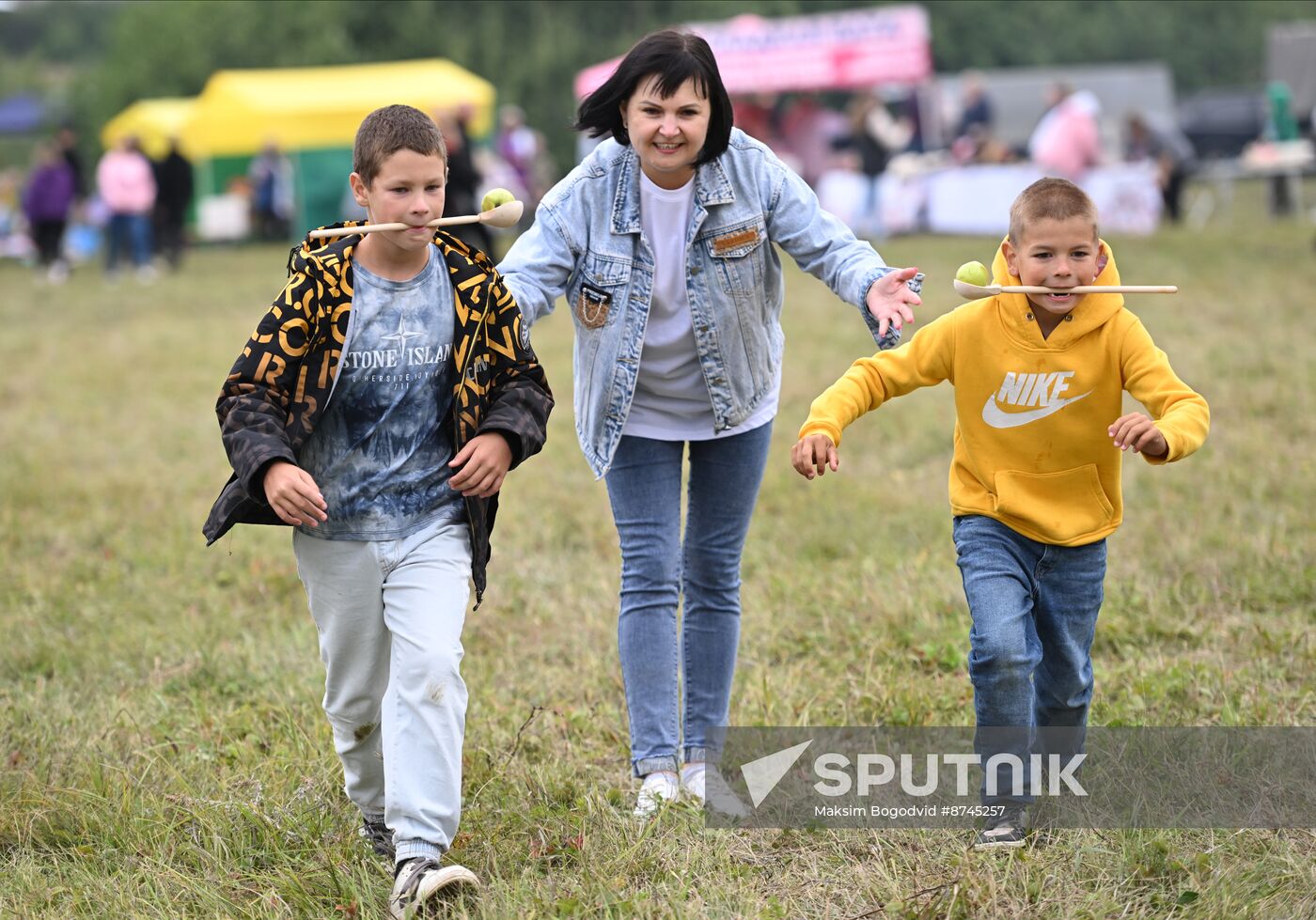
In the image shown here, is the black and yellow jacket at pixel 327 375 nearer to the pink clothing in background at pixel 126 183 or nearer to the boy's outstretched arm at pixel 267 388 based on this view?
the boy's outstretched arm at pixel 267 388

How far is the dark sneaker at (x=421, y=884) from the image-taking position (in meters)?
3.19

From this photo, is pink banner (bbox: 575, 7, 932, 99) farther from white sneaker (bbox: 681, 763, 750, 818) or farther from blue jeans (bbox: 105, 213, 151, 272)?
white sneaker (bbox: 681, 763, 750, 818)

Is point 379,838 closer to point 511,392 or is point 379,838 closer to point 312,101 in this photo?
point 511,392

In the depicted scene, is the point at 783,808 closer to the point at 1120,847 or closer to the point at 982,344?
the point at 1120,847

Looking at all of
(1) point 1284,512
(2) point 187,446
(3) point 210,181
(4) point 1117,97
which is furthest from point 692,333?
(4) point 1117,97

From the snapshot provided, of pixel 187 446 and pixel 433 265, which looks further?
pixel 187 446

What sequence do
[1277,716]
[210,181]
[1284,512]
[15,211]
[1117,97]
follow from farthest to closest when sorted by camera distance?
[1117,97] → [15,211] → [210,181] → [1284,512] → [1277,716]

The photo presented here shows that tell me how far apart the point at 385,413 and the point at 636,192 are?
3.04 feet

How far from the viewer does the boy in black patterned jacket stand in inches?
127

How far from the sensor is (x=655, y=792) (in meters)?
3.84

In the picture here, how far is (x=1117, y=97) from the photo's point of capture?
35969 mm

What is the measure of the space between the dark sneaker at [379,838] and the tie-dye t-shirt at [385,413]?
776 mm

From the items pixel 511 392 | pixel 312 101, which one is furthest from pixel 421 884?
pixel 312 101

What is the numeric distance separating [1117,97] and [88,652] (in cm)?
3446
